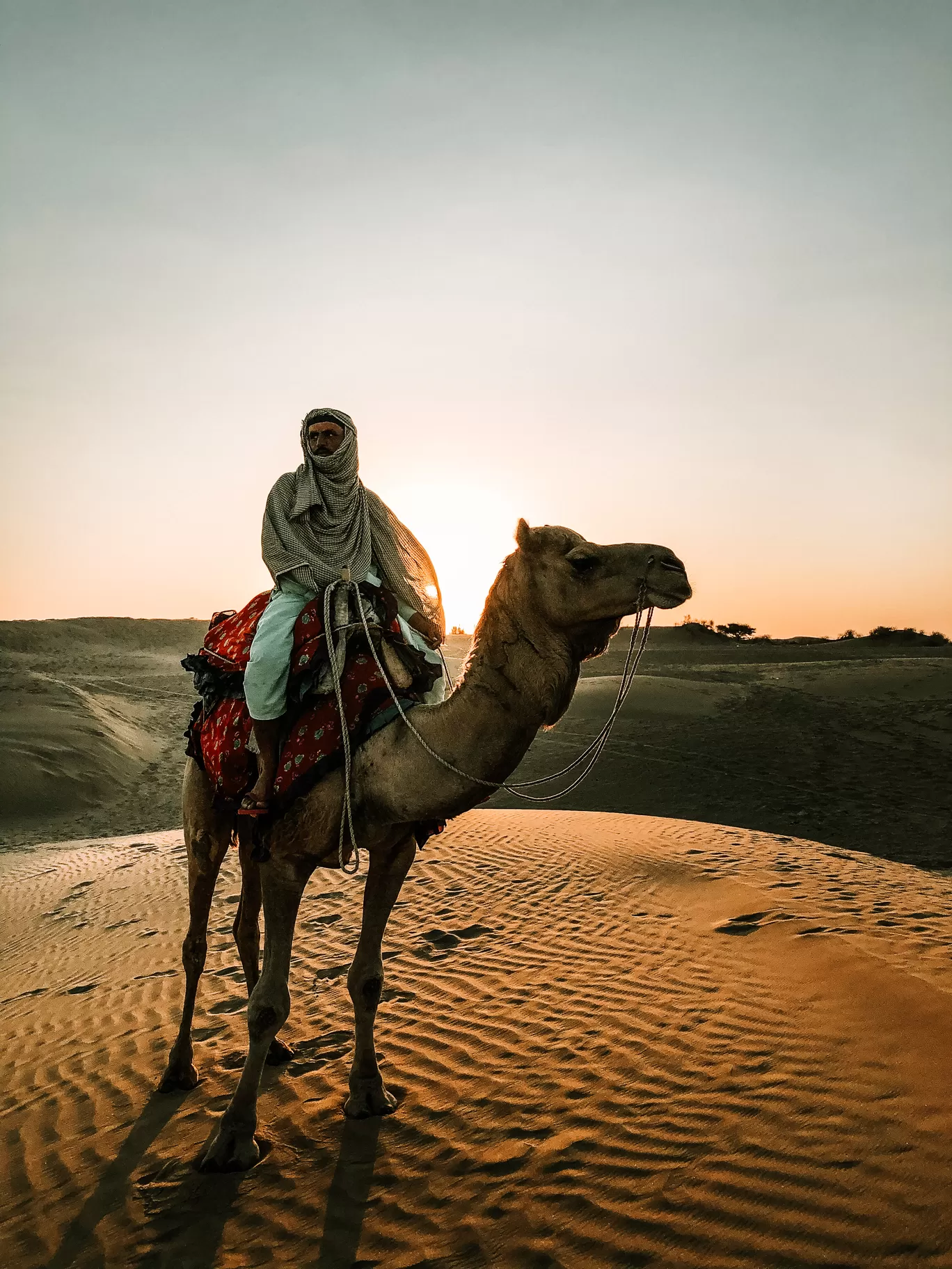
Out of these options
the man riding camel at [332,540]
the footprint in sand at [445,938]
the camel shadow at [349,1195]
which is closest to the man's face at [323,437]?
the man riding camel at [332,540]

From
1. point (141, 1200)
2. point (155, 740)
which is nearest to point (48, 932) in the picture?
point (141, 1200)

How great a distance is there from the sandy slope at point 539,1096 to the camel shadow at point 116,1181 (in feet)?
0.05

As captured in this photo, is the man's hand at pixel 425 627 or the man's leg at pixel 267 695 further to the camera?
the man's hand at pixel 425 627

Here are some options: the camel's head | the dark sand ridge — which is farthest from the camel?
the dark sand ridge

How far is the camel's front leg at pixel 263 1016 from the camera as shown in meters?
3.71

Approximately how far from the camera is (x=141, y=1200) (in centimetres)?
356

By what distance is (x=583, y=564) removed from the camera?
321cm

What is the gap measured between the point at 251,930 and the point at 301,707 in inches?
74.5

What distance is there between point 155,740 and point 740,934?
23.1m

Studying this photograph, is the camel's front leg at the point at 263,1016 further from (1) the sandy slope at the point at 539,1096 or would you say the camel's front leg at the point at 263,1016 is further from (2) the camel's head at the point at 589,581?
(2) the camel's head at the point at 589,581

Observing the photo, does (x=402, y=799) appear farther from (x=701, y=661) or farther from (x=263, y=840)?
(x=701, y=661)

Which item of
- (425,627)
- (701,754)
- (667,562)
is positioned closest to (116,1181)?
(425,627)

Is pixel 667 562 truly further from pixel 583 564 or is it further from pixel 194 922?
pixel 194 922

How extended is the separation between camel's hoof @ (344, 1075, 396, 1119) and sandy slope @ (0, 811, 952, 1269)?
77mm
